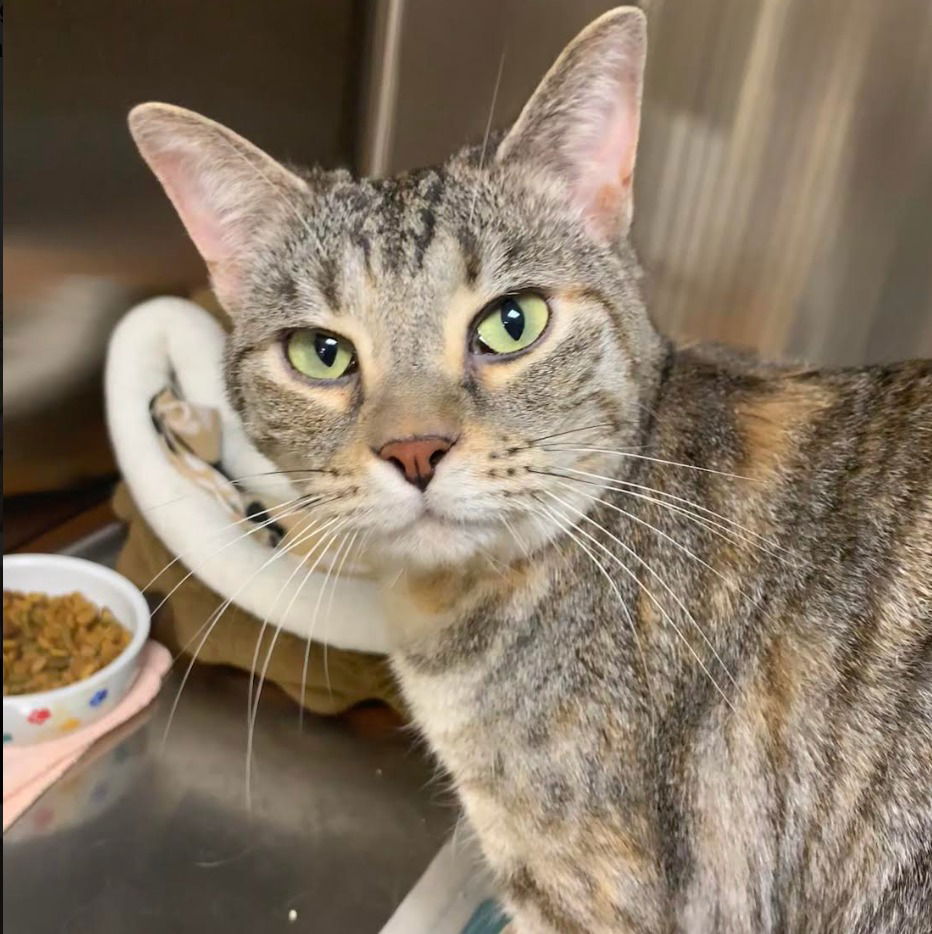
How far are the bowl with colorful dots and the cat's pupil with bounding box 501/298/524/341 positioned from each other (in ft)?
2.59

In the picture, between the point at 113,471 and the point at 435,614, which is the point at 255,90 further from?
the point at 435,614

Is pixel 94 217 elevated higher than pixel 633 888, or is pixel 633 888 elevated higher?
pixel 94 217

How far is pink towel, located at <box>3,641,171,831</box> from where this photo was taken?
1.30 metres

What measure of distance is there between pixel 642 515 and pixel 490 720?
27 centimetres

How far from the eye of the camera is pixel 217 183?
1108 mm

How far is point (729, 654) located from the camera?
3.23 feet

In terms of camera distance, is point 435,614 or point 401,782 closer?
point 435,614

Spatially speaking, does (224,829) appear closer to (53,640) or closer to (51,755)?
(51,755)

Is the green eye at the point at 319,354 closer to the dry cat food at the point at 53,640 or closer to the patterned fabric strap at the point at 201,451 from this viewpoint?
the patterned fabric strap at the point at 201,451

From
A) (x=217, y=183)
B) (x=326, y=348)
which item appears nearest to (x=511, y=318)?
(x=326, y=348)

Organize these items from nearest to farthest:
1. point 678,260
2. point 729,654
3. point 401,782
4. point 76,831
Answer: point 729,654 < point 76,831 < point 401,782 < point 678,260

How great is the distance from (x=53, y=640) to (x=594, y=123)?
1078 mm

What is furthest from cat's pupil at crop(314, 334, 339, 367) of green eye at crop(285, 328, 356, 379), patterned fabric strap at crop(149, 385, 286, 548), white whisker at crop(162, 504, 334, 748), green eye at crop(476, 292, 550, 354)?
patterned fabric strap at crop(149, 385, 286, 548)

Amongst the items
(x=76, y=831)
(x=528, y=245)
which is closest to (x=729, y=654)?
(x=528, y=245)
